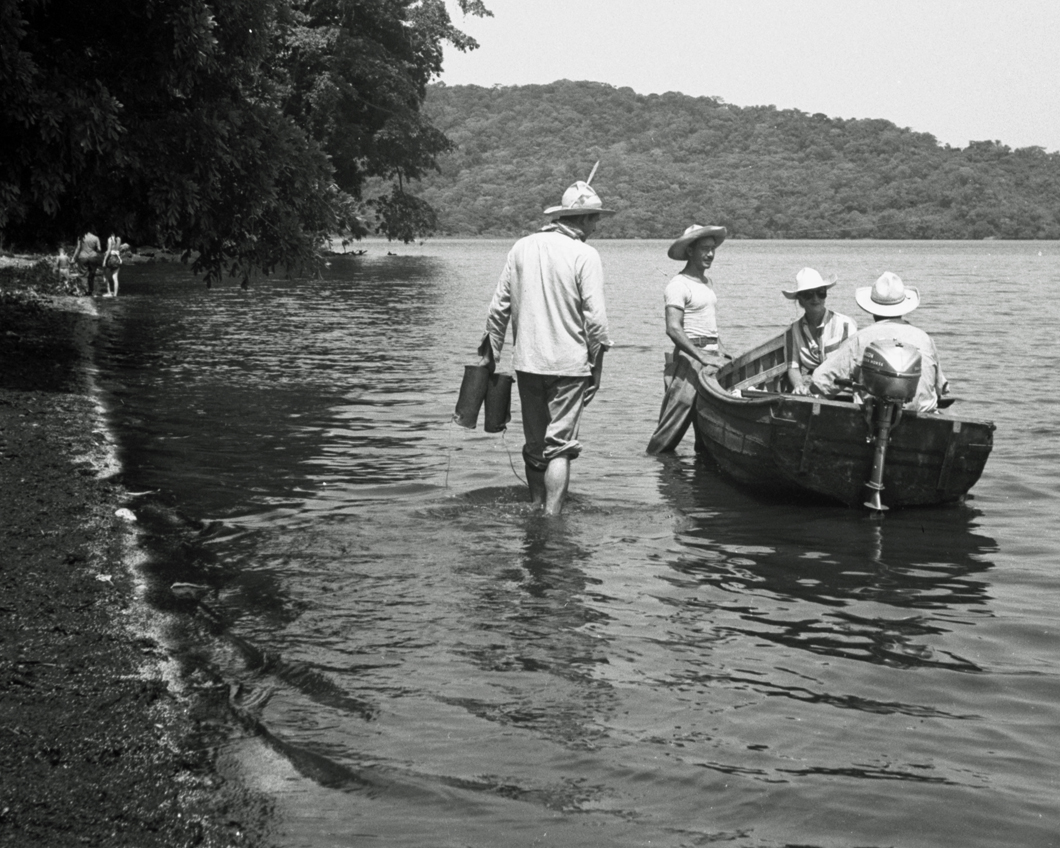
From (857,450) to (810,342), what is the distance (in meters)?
1.72

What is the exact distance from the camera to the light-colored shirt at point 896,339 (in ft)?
30.1

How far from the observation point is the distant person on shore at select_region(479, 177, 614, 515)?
845 centimetres

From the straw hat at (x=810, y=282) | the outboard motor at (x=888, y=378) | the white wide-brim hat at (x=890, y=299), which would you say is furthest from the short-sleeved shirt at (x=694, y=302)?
the outboard motor at (x=888, y=378)

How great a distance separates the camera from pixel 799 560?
8.34 metres

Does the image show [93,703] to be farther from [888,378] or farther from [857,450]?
[857,450]

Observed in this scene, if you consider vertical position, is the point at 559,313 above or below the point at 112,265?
above

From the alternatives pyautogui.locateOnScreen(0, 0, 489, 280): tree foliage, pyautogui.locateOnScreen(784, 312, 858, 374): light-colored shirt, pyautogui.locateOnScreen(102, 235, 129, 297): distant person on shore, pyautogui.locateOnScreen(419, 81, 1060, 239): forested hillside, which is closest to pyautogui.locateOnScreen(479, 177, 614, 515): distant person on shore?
pyautogui.locateOnScreen(784, 312, 858, 374): light-colored shirt

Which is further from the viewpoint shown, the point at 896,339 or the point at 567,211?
Result: the point at 896,339

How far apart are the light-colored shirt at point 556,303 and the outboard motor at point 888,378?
5.98 feet

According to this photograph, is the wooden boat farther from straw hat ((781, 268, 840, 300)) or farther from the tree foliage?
the tree foliage

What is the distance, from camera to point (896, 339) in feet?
29.5

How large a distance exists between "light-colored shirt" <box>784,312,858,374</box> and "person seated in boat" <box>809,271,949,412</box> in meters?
0.95

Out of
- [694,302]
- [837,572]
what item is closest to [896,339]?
[837,572]

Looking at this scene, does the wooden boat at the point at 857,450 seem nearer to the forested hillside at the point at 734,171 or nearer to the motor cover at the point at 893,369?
the motor cover at the point at 893,369
